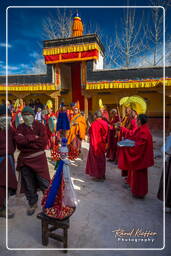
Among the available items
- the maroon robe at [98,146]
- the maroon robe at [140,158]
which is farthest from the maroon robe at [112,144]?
the maroon robe at [140,158]

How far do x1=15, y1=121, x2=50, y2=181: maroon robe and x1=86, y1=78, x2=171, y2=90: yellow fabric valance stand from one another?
27.3 feet

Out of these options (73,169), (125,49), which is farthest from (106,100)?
(73,169)

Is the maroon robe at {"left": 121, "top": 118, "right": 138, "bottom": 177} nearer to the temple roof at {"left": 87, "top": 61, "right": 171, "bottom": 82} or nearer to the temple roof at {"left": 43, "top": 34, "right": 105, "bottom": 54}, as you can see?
the temple roof at {"left": 87, "top": 61, "right": 171, "bottom": 82}

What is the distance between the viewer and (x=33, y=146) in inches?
116

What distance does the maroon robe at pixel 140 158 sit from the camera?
11.9 ft

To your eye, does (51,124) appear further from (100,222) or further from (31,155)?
(100,222)

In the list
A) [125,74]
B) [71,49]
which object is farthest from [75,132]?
[71,49]

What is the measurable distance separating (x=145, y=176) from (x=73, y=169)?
2438 millimetres

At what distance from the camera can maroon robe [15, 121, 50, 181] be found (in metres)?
2.93

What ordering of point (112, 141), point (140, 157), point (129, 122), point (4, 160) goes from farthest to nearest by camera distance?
1. point (112, 141)
2. point (129, 122)
3. point (140, 157)
4. point (4, 160)

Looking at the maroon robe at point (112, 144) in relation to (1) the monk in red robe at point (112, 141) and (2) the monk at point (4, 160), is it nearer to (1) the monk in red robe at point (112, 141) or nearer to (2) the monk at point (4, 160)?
(1) the monk in red robe at point (112, 141)

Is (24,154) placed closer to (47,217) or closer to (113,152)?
(47,217)

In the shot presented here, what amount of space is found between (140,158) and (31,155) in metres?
2.05

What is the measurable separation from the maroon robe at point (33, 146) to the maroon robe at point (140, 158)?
5.55 ft
